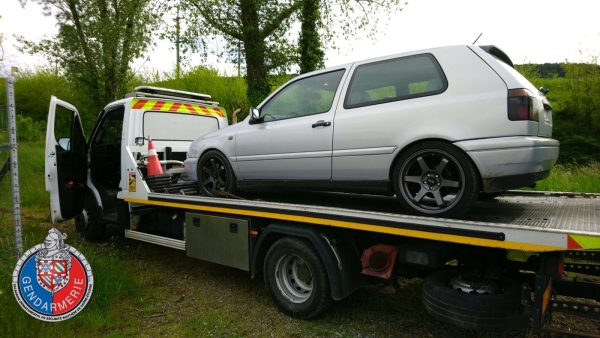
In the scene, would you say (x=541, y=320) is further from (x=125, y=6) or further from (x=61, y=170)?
(x=125, y=6)

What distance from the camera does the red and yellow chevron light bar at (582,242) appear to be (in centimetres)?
199

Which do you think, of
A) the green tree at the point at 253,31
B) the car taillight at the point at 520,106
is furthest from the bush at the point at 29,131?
the car taillight at the point at 520,106

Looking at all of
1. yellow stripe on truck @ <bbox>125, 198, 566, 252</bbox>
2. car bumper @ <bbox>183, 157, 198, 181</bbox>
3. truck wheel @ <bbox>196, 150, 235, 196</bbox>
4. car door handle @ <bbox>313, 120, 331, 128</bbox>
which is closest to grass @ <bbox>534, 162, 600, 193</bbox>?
car door handle @ <bbox>313, 120, 331, 128</bbox>

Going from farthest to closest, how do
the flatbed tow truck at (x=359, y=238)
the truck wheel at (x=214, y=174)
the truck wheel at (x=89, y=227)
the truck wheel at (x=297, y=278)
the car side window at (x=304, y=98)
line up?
the truck wheel at (x=89, y=227)
the truck wheel at (x=214, y=174)
the car side window at (x=304, y=98)
the truck wheel at (x=297, y=278)
the flatbed tow truck at (x=359, y=238)

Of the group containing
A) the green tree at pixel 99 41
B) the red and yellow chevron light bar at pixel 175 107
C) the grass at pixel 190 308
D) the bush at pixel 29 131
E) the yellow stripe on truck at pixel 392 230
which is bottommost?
the grass at pixel 190 308

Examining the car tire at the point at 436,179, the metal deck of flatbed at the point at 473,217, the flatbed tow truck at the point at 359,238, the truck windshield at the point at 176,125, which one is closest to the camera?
the metal deck of flatbed at the point at 473,217

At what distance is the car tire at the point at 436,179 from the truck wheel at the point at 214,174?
2.05 metres

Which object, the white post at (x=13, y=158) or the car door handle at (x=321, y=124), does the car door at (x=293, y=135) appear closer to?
the car door handle at (x=321, y=124)

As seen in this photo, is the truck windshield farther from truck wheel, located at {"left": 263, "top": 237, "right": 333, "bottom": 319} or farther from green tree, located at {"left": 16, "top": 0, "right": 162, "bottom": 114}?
green tree, located at {"left": 16, "top": 0, "right": 162, "bottom": 114}

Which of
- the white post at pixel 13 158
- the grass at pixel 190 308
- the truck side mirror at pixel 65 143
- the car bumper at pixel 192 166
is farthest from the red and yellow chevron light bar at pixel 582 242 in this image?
the truck side mirror at pixel 65 143

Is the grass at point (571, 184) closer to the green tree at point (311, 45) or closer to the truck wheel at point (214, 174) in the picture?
the truck wheel at point (214, 174)

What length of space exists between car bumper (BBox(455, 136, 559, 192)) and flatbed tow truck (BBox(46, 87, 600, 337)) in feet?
0.92

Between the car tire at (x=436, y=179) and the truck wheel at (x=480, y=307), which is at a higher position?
the car tire at (x=436, y=179)

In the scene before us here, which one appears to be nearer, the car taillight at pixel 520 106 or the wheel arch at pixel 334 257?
the car taillight at pixel 520 106
